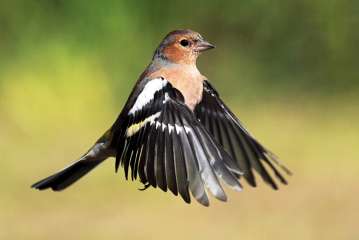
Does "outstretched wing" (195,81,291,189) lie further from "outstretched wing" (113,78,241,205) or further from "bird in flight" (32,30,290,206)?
"outstretched wing" (113,78,241,205)

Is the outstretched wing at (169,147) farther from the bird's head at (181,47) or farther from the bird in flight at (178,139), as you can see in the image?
the bird's head at (181,47)

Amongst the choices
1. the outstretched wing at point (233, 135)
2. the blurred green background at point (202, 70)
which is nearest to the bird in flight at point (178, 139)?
the outstretched wing at point (233, 135)

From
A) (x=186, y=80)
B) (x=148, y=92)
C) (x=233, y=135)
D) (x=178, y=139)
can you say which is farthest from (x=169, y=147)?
(x=233, y=135)

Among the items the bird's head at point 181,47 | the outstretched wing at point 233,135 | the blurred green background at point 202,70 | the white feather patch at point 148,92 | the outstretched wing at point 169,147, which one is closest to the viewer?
the outstretched wing at point 169,147

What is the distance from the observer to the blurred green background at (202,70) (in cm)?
792

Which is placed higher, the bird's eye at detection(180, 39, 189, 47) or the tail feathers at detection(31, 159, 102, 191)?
the bird's eye at detection(180, 39, 189, 47)

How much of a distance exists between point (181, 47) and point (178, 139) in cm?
56

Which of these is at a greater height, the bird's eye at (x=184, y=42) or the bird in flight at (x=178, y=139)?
the bird's eye at (x=184, y=42)

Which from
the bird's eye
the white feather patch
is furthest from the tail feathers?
the bird's eye

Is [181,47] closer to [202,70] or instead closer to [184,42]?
[184,42]

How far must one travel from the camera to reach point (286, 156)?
8.47m

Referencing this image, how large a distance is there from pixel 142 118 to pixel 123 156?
181mm

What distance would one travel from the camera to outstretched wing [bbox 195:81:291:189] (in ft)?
17.3

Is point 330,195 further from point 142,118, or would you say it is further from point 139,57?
point 142,118
